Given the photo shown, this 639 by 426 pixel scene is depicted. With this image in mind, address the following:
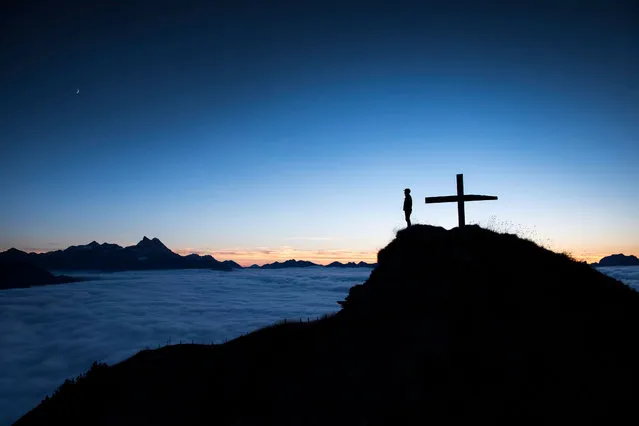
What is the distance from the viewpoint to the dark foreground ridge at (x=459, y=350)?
33.8 feet

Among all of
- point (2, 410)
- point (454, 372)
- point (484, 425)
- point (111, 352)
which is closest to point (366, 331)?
point (454, 372)

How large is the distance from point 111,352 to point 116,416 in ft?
541

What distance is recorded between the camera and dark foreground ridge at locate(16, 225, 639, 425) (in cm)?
1031

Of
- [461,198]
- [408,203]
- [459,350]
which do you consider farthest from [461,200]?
[459,350]

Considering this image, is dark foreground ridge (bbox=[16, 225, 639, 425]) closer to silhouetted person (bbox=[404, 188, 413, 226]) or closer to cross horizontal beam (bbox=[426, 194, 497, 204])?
silhouetted person (bbox=[404, 188, 413, 226])

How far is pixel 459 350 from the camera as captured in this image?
11.9 meters

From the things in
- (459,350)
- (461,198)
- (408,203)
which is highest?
(461,198)

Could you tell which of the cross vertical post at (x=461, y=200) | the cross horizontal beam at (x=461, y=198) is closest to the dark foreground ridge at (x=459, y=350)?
the cross vertical post at (x=461, y=200)

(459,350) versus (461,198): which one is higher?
(461,198)

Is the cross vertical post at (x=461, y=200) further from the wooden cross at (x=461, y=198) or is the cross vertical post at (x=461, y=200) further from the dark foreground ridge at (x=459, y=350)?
the dark foreground ridge at (x=459, y=350)

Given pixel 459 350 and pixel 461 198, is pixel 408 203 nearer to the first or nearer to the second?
→ pixel 461 198

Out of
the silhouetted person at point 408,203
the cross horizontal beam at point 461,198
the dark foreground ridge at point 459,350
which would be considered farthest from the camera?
the silhouetted person at point 408,203

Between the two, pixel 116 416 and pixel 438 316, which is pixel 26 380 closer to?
pixel 116 416

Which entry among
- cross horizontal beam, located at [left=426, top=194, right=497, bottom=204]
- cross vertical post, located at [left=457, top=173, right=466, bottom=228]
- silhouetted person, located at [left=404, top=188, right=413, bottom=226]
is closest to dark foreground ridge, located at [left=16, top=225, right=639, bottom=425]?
cross vertical post, located at [left=457, top=173, right=466, bottom=228]
